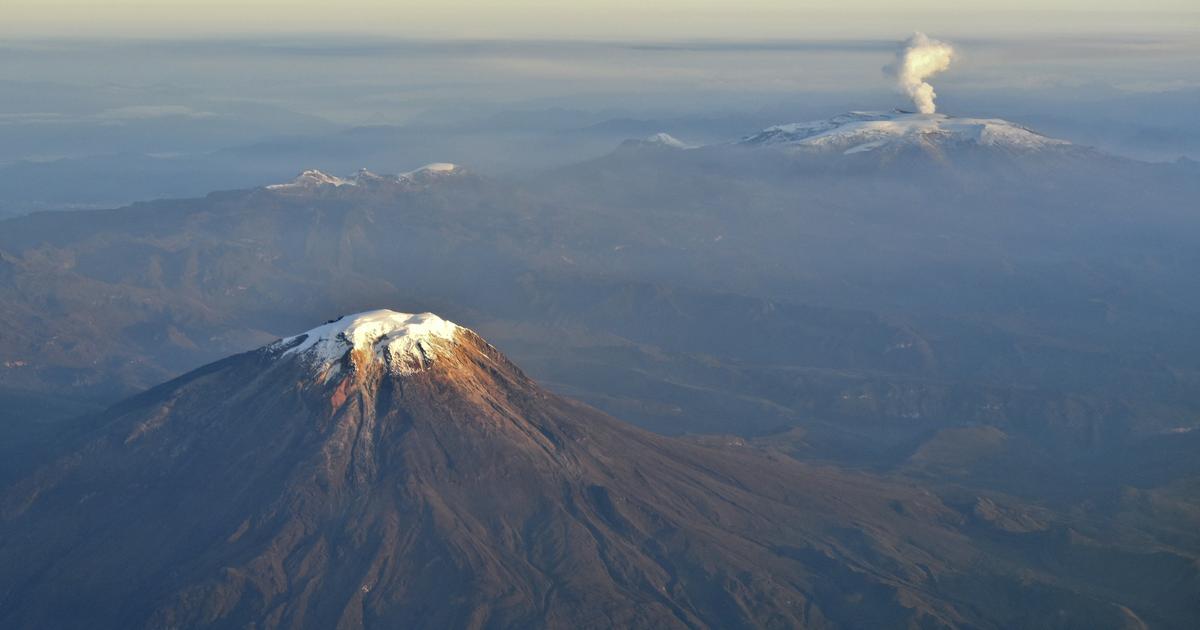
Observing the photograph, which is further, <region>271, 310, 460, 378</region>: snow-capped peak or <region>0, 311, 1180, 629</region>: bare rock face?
<region>271, 310, 460, 378</region>: snow-capped peak

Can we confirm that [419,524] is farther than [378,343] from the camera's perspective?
No

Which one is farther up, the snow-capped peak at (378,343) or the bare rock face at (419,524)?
the snow-capped peak at (378,343)

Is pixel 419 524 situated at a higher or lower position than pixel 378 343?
lower

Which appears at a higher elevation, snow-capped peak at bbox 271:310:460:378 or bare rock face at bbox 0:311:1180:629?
snow-capped peak at bbox 271:310:460:378

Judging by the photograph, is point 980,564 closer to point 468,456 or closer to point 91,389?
point 468,456

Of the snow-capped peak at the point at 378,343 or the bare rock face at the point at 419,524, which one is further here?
the snow-capped peak at the point at 378,343
